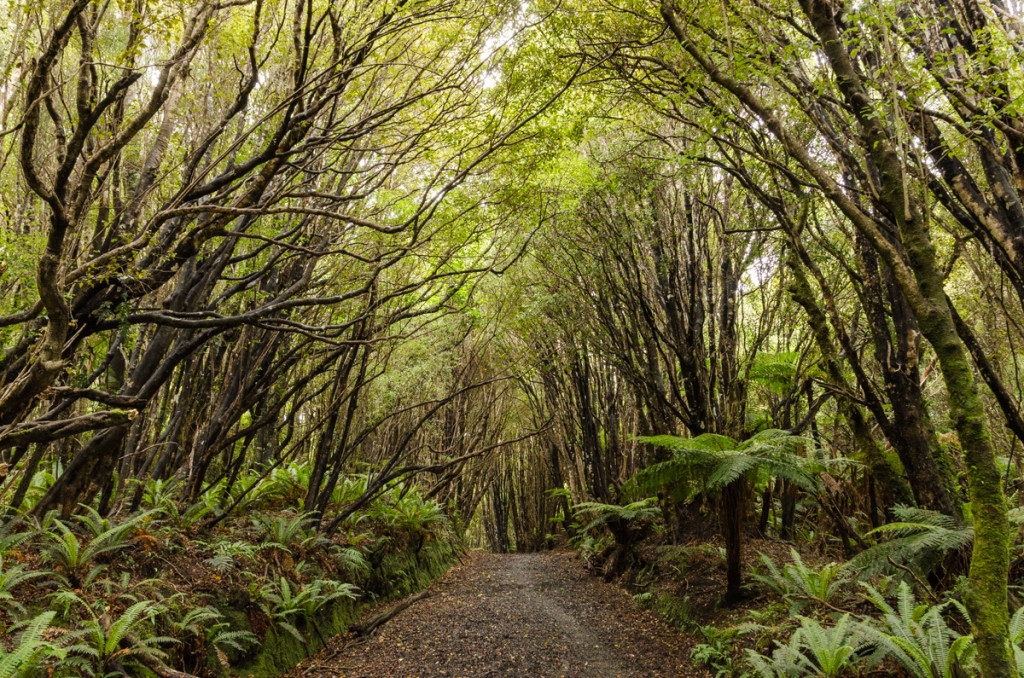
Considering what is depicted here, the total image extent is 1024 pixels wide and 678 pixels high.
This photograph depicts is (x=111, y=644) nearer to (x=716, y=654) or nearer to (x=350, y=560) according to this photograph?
(x=350, y=560)

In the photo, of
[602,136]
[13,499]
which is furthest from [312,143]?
[602,136]

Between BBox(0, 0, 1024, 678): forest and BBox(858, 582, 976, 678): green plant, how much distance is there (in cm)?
2

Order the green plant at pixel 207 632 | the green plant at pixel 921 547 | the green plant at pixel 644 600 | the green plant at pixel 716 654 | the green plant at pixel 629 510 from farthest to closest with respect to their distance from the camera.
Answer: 1. the green plant at pixel 629 510
2. the green plant at pixel 644 600
3. the green plant at pixel 716 654
4. the green plant at pixel 207 632
5. the green plant at pixel 921 547

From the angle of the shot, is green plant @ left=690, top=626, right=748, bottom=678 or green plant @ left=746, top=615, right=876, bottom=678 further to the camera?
green plant @ left=690, top=626, right=748, bottom=678

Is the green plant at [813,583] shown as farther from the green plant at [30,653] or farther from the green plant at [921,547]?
the green plant at [30,653]

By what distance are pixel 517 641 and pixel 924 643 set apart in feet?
9.28

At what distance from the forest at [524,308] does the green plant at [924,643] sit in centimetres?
2

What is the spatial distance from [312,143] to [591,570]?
643 cm

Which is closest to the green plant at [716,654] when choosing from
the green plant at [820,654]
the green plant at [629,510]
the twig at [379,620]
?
the green plant at [820,654]

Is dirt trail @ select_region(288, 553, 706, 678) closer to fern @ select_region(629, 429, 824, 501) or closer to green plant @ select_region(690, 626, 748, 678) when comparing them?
green plant @ select_region(690, 626, 748, 678)

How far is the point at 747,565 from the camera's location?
163 inches

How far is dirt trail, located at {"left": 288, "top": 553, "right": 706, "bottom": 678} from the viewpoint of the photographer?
3570mm

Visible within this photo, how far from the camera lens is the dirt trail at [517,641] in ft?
11.7

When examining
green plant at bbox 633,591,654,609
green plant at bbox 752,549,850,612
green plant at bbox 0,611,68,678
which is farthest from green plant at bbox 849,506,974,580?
green plant at bbox 0,611,68,678
